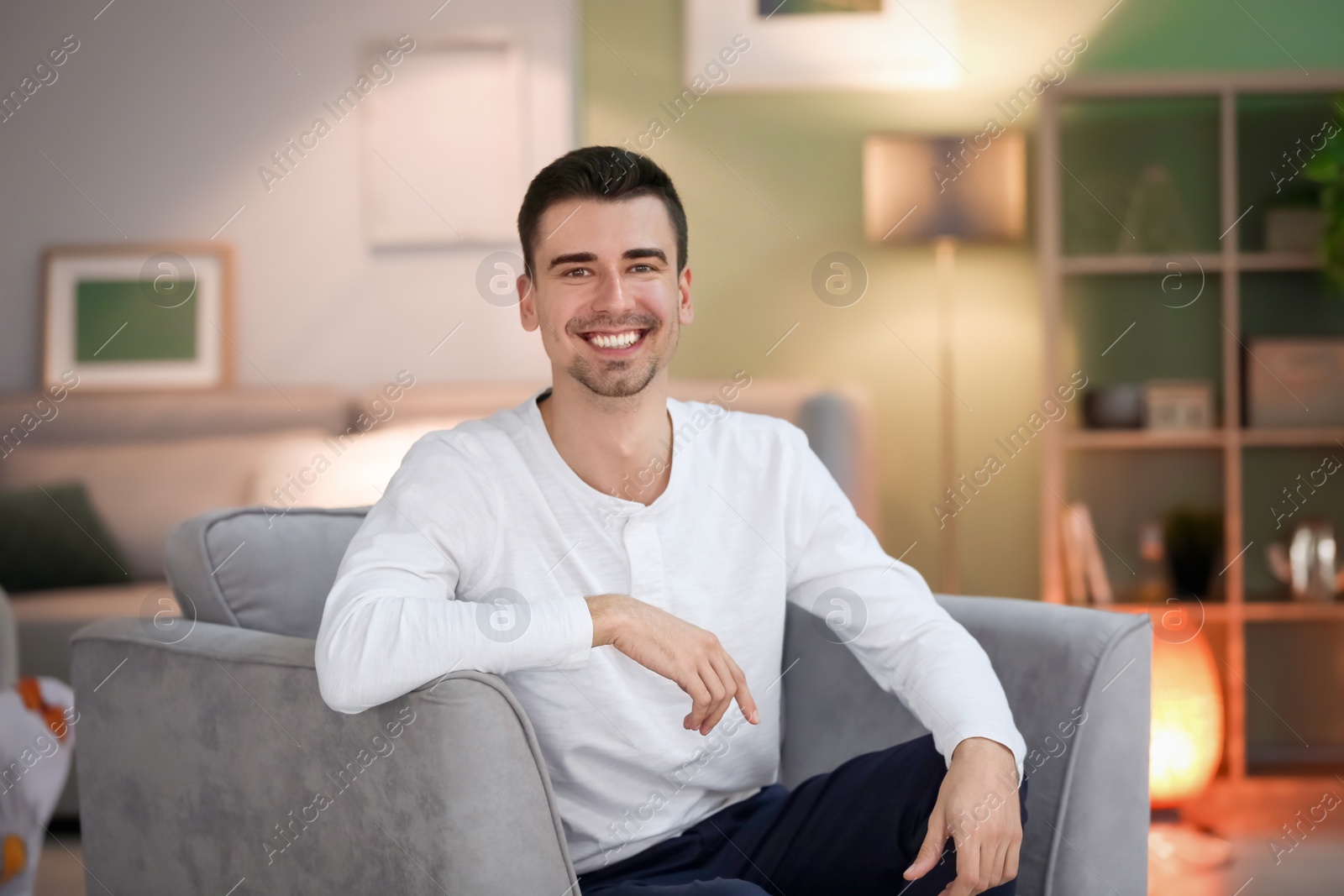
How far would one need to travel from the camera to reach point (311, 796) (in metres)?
1.09

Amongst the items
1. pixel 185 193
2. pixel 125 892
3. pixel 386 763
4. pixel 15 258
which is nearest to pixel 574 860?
pixel 386 763

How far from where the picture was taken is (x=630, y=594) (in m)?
1.28

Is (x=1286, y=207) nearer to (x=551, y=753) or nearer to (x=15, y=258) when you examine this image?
(x=551, y=753)

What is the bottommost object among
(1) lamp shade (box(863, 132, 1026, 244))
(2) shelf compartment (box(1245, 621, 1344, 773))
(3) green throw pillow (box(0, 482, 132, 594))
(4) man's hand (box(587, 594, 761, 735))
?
(2) shelf compartment (box(1245, 621, 1344, 773))

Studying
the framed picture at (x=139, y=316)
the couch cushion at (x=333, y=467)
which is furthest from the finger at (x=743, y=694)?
the framed picture at (x=139, y=316)

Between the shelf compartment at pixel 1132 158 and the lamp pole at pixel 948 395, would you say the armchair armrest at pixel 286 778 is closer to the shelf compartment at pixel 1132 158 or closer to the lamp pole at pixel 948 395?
the lamp pole at pixel 948 395

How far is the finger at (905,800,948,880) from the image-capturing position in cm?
108

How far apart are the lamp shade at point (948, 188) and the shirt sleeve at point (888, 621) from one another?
62.9 inches

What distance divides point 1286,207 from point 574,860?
8.54 feet

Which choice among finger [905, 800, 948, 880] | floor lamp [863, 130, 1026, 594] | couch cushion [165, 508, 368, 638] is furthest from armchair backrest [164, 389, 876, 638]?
floor lamp [863, 130, 1026, 594]

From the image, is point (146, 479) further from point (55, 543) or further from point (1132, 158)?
point (1132, 158)

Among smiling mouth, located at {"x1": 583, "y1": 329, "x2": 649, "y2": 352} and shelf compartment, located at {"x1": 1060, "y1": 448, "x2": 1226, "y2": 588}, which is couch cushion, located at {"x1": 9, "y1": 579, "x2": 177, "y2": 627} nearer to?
smiling mouth, located at {"x1": 583, "y1": 329, "x2": 649, "y2": 352}

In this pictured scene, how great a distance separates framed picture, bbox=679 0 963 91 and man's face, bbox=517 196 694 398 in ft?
6.51

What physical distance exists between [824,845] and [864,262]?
7.50 feet
